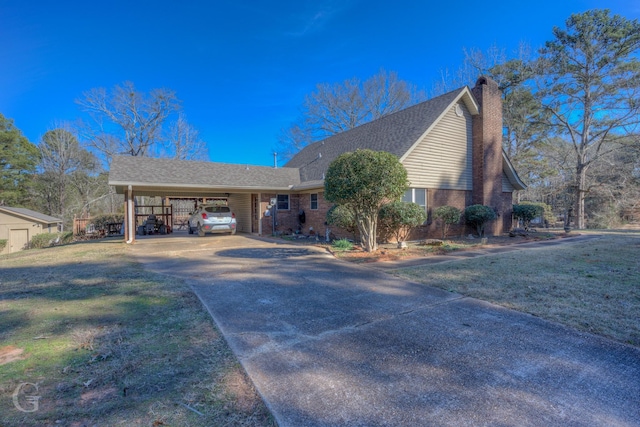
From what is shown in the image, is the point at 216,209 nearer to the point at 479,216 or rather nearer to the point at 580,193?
the point at 479,216

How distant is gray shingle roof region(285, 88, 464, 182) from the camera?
1236 cm

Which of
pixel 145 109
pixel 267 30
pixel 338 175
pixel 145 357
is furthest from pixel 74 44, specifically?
pixel 145 357

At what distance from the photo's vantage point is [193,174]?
14.5 m

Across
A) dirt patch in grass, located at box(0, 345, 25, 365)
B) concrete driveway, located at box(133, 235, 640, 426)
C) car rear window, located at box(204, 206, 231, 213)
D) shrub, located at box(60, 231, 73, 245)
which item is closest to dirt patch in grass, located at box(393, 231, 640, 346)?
concrete driveway, located at box(133, 235, 640, 426)

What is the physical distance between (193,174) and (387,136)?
9523mm

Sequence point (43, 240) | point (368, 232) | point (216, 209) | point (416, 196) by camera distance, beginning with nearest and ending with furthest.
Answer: point (368, 232) < point (416, 196) < point (216, 209) < point (43, 240)

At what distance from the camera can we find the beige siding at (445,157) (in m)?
12.1

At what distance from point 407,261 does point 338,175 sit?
3.17m

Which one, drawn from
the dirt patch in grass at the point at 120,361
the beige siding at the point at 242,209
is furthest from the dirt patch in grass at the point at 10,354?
the beige siding at the point at 242,209

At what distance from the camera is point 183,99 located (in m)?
28.2

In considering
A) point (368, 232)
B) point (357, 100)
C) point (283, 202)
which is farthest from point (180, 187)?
point (357, 100)

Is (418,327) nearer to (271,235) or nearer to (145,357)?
(145,357)

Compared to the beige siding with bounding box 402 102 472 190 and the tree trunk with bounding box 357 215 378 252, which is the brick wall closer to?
the beige siding with bounding box 402 102 472 190

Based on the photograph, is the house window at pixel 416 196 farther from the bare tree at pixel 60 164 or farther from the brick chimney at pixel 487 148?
the bare tree at pixel 60 164
